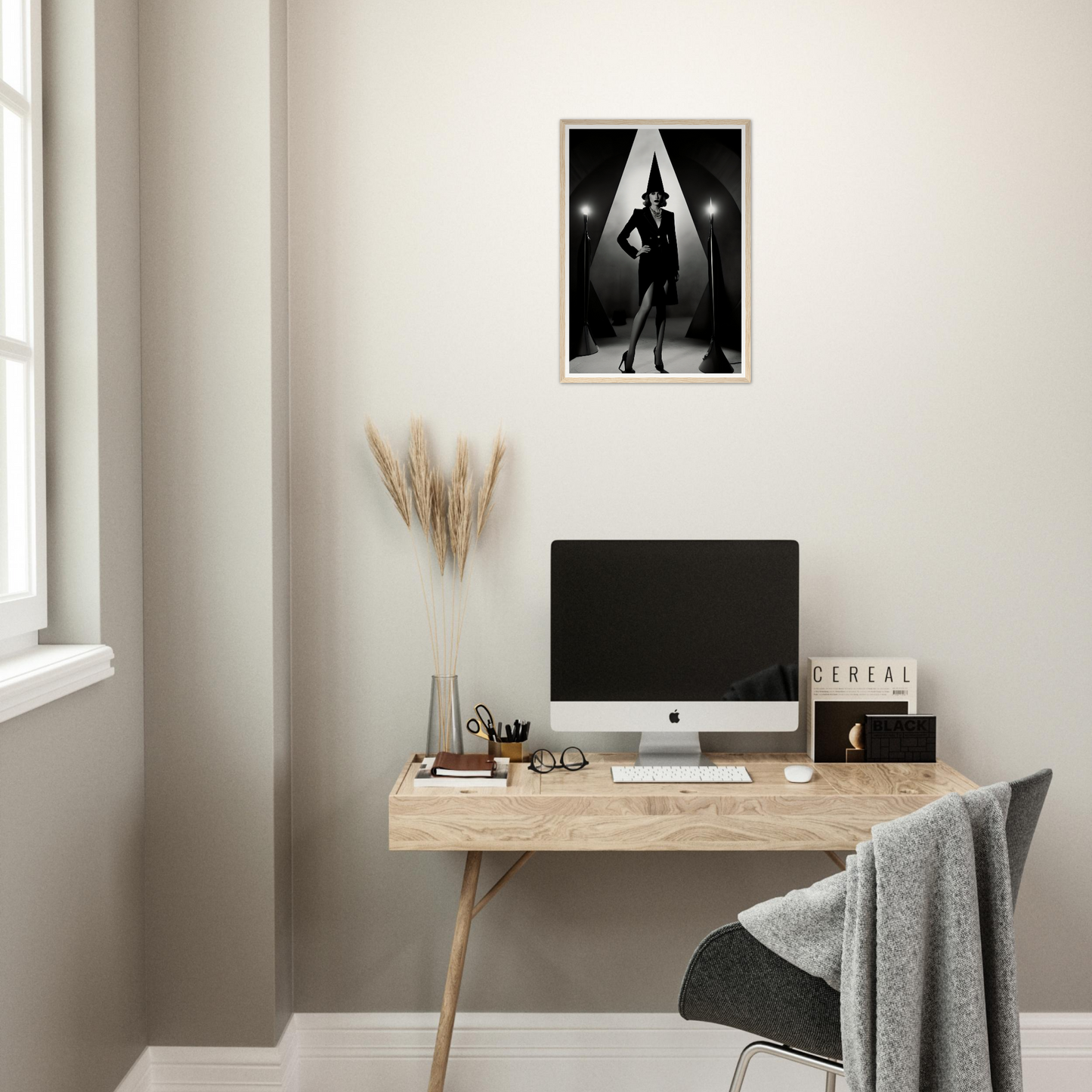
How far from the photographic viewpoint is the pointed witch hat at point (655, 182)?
2205 mm

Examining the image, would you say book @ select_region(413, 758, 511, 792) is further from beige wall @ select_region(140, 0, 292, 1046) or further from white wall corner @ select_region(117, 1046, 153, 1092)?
white wall corner @ select_region(117, 1046, 153, 1092)

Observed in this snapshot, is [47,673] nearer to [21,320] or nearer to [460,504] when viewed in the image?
[21,320]

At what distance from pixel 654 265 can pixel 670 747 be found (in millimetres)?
1121

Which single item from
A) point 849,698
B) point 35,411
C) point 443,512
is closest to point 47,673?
point 35,411

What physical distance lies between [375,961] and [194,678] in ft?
2.68

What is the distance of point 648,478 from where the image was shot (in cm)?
223

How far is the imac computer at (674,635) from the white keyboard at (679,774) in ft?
0.28

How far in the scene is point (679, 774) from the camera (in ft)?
6.49

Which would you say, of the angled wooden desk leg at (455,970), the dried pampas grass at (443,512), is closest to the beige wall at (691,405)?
the dried pampas grass at (443,512)

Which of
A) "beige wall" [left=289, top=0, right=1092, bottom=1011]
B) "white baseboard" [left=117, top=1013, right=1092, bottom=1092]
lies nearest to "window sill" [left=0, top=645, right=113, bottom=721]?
"beige wall" [left=289, top=0, right=1092, bottom=1011]

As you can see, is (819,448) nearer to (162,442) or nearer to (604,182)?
(604,182)

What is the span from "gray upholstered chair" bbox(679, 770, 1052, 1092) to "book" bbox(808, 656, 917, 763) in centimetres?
58

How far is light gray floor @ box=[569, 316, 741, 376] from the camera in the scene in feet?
7.27

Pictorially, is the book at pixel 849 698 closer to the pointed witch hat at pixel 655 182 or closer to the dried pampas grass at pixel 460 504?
the dried pampas grass at pixel 460 504
